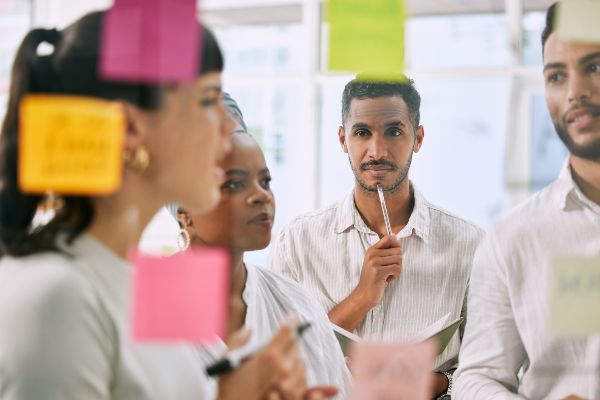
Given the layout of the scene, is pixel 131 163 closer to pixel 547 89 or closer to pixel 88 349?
pixel 88 349

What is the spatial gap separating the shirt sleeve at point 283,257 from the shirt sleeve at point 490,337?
0.26m

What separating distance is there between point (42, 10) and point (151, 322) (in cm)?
45

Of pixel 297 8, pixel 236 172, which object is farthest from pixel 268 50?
pixel 236 172

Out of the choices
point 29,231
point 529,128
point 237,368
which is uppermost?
point 529,128

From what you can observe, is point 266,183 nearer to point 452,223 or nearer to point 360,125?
point 360,125

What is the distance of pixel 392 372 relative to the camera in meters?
0.99

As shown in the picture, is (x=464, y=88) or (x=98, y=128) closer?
(x=98, y=128)

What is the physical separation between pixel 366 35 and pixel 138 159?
337 mm

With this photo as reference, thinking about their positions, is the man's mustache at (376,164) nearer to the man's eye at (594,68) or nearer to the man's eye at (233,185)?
the man's eye at (233,185)

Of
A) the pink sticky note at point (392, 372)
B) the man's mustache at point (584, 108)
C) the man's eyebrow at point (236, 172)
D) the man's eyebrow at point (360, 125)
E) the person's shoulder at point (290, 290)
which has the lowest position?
the pink sticky note at point (392, 372)

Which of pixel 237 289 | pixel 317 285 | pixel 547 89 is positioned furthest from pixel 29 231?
pixel 547 89

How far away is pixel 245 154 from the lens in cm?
102

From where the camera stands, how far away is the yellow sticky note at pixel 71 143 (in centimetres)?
83

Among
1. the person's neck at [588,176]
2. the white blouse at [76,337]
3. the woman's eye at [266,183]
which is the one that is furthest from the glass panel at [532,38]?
the white blouse at [76,337]
